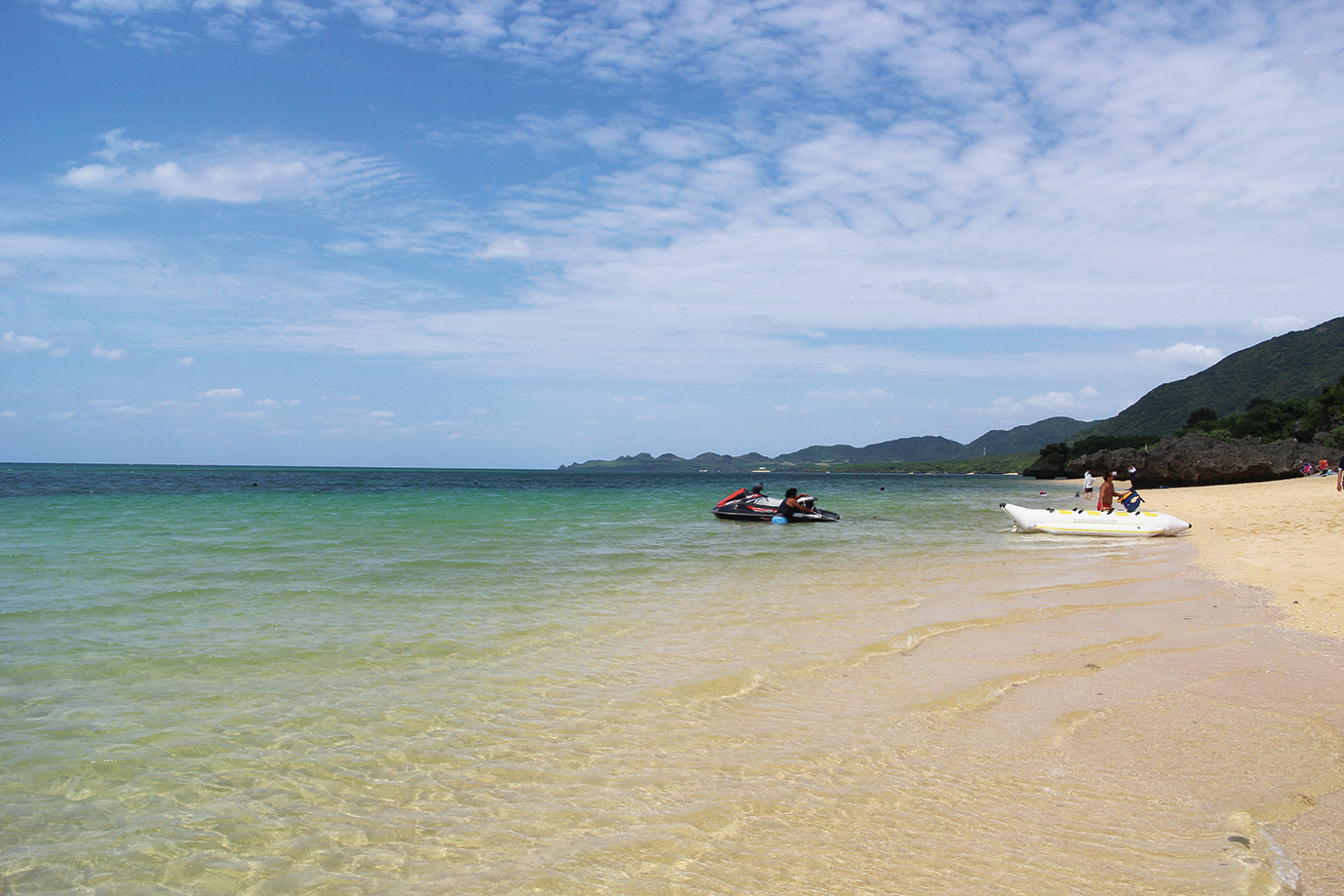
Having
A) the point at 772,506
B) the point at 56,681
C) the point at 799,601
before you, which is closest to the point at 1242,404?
the point at 772,506

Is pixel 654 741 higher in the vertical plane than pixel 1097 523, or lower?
lower

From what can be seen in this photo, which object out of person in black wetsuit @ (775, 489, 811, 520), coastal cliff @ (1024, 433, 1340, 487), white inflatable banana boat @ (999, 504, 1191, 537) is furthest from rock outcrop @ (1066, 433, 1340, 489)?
person in black wetsuit @ (775, 489, 811, 520)

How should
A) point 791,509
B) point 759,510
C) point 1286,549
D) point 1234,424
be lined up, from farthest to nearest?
point 1234,424, point 759,510, point 791,509, point 1286,549

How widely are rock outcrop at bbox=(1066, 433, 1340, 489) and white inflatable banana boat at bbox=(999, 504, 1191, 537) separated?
1484 inches

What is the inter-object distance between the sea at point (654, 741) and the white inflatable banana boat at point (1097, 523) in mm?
11123

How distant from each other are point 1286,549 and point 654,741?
53.4 feet

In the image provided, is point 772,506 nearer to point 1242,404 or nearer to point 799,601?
point 799,601

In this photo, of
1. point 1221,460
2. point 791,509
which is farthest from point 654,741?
point 1221,460

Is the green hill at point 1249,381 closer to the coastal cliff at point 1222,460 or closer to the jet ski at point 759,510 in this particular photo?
the coastal cliff at point 1222,460

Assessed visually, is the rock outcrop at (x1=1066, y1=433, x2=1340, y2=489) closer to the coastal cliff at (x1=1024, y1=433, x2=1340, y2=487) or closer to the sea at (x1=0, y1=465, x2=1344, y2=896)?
the coastal cliff at (x1=1024, y1=433, x2=1340, y2=487)

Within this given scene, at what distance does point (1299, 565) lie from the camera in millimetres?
13188

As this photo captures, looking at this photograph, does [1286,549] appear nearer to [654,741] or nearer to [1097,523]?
[1097,523]

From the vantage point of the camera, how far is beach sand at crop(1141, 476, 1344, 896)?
361 cm

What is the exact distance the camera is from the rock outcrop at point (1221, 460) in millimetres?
52156
